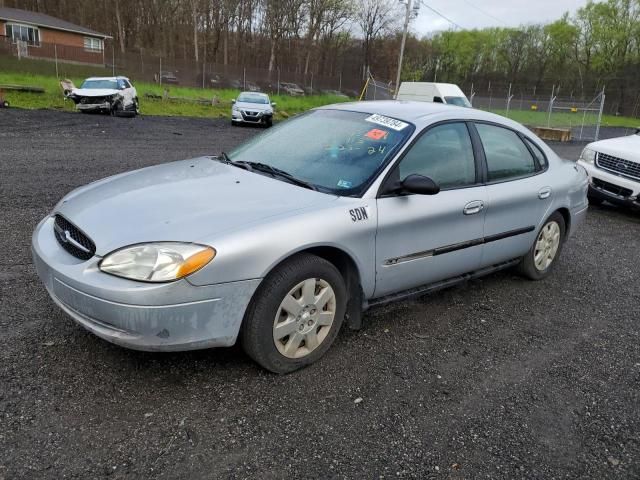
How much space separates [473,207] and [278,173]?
1.47m

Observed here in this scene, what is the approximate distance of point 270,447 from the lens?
243cm

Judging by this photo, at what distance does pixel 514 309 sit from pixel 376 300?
4.91ft

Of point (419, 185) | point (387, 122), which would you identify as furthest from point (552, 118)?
point (419, 185)

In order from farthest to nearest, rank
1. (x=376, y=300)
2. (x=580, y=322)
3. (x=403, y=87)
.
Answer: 1. (x=403, y=87)
2. (x=580, y=322)
3. (x=376, y=300)

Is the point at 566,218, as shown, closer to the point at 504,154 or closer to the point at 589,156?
the point at 504,154

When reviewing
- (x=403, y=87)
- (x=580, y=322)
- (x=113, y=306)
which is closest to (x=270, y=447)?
(x=113, y=306)

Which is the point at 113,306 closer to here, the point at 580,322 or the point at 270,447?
the point at 270,447

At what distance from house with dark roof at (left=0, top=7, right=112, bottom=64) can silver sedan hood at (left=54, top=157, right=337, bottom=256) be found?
3457 cm

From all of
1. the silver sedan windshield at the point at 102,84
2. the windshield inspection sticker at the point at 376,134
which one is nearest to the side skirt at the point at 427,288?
the windshield inspection sticker at the point at 376,134

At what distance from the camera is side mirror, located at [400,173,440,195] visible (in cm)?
327

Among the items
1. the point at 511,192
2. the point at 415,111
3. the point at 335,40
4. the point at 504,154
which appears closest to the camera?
the point at 415,111

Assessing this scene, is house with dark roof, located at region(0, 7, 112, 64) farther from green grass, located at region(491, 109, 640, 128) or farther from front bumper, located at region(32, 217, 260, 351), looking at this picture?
front bumper, located at region(32, 217, 260, 351)

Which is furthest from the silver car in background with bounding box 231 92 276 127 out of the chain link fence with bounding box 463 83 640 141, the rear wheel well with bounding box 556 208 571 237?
the rear wheel well with bounding box 556 208 571 237

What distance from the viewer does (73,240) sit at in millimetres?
2863
